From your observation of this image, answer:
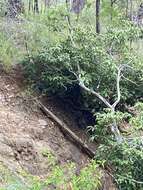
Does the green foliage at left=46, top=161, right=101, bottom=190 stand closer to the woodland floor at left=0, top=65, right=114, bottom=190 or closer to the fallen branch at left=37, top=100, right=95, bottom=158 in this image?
the woodland floor at left=0, top=65, right=114, bottom=190

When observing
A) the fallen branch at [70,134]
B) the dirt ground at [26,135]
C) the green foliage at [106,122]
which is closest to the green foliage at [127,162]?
the green foliage at [106,122]

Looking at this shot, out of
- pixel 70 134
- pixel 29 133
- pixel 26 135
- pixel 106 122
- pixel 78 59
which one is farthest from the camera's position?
pixel 78 59

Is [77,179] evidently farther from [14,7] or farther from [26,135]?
[14,7]

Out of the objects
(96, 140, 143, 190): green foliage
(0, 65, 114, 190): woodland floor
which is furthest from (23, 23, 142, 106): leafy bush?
(96, 140, 143, 190): green foliage

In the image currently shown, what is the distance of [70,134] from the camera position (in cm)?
916

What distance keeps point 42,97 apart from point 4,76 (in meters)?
0.90

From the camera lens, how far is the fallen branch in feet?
29.8

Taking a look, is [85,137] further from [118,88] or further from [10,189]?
[10,189]

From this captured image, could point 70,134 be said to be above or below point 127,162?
below

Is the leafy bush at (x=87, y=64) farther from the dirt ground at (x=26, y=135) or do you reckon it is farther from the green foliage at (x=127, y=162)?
the green foliage at (x=127, y=162)

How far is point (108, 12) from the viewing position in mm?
14742

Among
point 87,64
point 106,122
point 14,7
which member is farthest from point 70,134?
point 14,7

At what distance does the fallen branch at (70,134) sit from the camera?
9077mm

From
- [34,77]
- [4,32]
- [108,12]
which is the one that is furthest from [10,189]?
[108,12]
